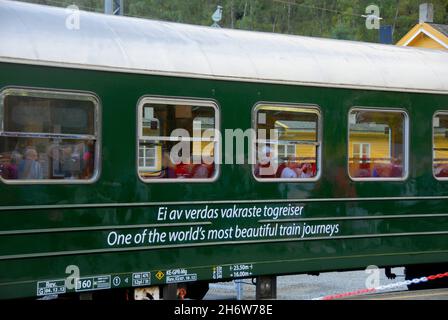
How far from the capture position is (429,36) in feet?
81.7

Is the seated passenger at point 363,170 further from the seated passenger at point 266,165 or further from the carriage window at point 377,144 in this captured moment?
the seated passenger at point 266,165

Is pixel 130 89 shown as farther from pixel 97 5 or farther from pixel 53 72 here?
pixel 97 5

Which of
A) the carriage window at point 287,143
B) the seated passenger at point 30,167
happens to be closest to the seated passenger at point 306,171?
the carriage window at point 287,143

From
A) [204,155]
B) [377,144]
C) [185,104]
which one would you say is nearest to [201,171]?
[204,155]

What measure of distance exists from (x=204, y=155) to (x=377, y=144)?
2.20 m

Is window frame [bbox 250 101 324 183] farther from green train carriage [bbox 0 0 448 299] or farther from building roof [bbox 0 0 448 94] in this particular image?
building roof [bbox 0 0 448 94]

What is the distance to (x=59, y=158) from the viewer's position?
644 centimetres

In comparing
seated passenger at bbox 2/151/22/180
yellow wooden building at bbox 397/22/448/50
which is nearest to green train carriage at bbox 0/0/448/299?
seated passenger at bbox 2/151/22/180

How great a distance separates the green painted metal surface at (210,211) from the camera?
246 inches

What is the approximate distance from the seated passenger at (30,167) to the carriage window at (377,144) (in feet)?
11.4

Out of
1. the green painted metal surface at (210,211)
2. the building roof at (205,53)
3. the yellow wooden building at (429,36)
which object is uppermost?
the yellow wooden building at (429,36)

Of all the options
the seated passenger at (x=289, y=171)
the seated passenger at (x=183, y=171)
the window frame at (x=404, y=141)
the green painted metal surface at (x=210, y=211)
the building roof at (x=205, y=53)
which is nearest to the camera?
the green painted metal surface at (x=210, y=211)

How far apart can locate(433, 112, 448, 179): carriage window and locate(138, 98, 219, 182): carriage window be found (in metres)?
2.91
